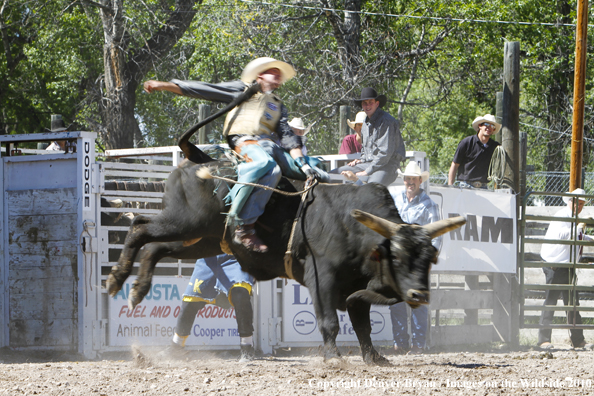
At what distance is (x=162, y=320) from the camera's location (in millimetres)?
7496

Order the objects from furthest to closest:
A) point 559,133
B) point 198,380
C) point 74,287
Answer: point 559,133, point 74,287, point 198,380

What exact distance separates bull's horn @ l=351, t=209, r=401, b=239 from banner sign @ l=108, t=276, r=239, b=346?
3.04m

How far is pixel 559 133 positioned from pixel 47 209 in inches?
787

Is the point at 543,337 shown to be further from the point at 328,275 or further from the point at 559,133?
the point at 559,133

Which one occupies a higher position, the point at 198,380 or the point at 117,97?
the point at 117,97

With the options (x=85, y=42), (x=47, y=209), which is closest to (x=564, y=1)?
(x=85, y=42)

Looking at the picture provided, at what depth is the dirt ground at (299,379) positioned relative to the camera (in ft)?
14.5

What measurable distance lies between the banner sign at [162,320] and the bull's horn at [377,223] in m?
3.04

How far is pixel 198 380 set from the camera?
4.77 meters

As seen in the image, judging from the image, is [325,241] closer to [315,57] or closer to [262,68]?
[262,68]

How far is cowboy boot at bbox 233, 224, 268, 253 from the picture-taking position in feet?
17.9

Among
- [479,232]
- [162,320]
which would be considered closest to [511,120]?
[479,232]

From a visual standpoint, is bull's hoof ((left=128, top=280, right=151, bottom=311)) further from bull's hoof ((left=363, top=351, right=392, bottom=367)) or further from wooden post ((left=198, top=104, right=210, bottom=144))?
wooden post ((left=198, top=104, right=210, bottom=144))

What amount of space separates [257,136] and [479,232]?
3.91 m
